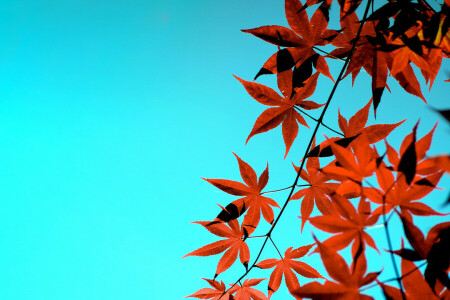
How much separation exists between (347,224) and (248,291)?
2.27 ft

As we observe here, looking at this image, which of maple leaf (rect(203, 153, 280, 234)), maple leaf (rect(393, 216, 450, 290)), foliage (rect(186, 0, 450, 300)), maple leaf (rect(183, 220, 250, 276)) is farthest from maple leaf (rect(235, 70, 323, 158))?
maple leaf (rect(393, 216, 450, 290))

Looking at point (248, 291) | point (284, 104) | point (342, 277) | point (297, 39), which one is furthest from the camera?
point (248, 291)

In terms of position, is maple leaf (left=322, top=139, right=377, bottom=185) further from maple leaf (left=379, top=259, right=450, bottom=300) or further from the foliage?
maple leaf (left=379, top=259, right=450, bottom=300)

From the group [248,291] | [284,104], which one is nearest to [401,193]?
[284,104]

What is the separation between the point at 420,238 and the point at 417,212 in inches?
3.5

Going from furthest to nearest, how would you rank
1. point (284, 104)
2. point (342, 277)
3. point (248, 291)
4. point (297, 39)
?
point (248, 291), point (284, 104), point (297, 39), point (342, 277)

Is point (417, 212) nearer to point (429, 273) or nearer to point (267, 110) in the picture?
point (429, 273)

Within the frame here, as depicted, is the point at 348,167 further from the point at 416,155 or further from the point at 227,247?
the point at 227,247

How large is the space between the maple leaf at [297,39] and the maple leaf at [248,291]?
791 mm

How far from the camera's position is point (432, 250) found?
49cm

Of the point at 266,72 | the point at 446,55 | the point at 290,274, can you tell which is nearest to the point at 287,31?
the point at 266,72

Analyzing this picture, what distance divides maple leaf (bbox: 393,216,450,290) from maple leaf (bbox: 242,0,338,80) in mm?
534

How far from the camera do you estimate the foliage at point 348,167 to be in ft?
1.59

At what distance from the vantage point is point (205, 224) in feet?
3.16
